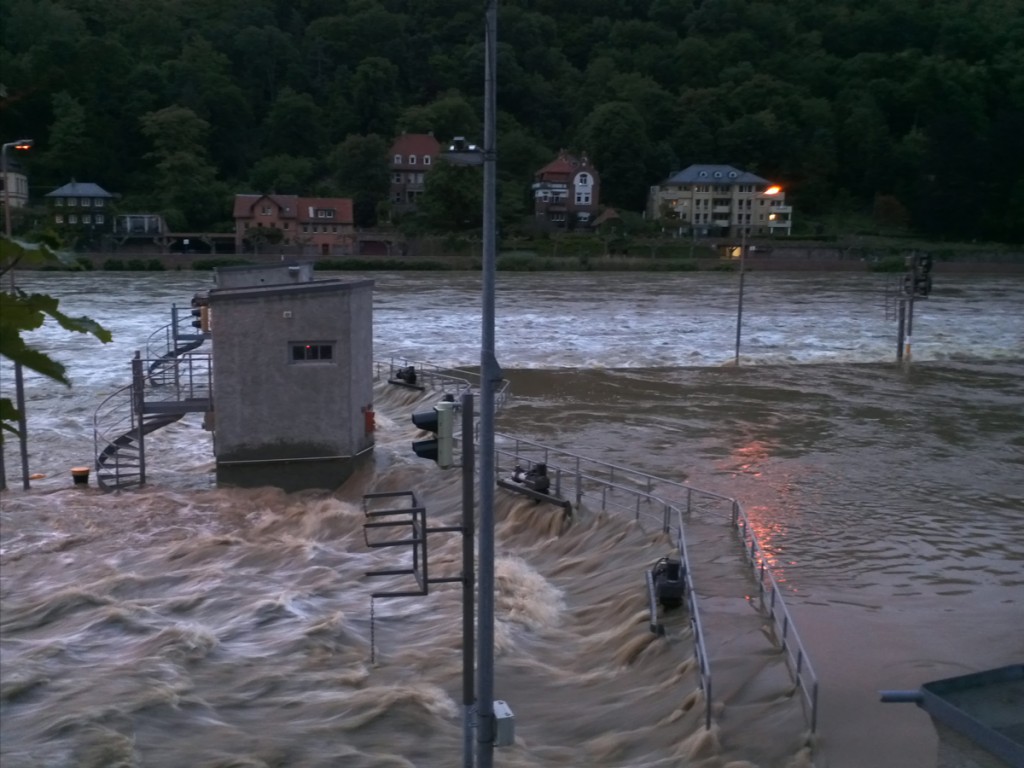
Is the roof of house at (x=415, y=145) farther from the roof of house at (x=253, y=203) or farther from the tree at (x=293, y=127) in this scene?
the roof of house at (x=253, y=203)

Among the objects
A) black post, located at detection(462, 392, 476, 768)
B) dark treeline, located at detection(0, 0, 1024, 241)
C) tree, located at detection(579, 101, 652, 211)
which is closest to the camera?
black post, located at detection(462, 392, 476, 768)

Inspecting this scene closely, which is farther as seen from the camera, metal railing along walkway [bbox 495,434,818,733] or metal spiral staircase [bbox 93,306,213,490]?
metal spiral staircase [bbox 93,306,213,490]

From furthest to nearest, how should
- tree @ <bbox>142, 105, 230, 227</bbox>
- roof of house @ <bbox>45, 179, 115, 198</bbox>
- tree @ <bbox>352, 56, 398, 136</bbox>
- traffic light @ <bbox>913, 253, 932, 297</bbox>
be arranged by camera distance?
tree @ <bbox>352, 56, 398, 136</bbox> → tree @ <bbox>142, 105, 230, 227</bbox> → roof of house @ <bbox>45, 179, 115, 198</bbox> → traffic light @ <bbox>913, 253, 932, 297</bbox>

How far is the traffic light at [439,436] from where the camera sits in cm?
625

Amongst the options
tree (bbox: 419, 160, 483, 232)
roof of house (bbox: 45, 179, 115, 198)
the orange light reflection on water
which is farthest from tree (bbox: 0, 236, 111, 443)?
tree (bbox: 419, 160, 483, 232)

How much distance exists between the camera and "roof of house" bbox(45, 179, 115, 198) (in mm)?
71000

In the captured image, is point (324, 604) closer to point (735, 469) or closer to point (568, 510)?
point (568, 510)

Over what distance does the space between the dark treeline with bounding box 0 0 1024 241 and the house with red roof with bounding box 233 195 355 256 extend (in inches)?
189

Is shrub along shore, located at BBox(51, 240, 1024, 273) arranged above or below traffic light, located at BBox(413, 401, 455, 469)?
below

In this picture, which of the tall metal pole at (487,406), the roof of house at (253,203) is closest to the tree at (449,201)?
the roof of house at (253,203)

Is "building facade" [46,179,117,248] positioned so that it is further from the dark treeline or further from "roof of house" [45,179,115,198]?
the dark treeline

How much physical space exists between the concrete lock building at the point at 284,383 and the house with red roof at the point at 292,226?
2330 inches

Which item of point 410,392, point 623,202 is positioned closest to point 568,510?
point 410,392

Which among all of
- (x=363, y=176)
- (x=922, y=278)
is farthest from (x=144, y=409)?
(x=363, y=176)
